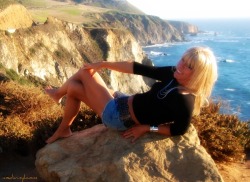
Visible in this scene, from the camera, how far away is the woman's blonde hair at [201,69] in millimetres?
4375

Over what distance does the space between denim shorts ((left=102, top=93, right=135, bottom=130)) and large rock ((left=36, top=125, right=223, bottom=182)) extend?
0.17m

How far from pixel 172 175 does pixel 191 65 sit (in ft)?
4.30

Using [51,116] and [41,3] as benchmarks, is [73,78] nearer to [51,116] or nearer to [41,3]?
[51,116]

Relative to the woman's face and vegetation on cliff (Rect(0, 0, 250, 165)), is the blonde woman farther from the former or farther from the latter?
vegetation on cliff (Rect(0, 0, 250, 165))

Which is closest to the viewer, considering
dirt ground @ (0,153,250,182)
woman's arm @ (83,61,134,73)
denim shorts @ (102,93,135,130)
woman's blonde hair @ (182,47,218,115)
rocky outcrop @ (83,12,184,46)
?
woman's blonde hair @ (182,47,218,115)

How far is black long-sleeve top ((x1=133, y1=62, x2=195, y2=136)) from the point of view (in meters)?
4.59

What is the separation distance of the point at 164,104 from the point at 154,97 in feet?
0.53

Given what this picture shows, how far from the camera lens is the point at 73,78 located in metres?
5.58

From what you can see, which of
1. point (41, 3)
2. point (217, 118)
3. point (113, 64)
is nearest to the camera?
point (113, 64)

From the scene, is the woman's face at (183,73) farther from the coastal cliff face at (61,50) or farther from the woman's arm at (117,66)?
the coastal cliff face at (61,50)

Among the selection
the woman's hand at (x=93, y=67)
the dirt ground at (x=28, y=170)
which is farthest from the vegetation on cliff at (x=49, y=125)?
the woman's hand at (x=93, y=67)

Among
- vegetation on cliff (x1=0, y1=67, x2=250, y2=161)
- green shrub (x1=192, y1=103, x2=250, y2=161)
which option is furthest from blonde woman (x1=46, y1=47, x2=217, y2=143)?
green shrub (x1=192, y1=103, x2=250, y2=161)

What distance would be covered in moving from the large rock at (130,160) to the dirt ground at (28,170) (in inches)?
21.1

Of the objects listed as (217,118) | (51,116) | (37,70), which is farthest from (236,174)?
(37,70)
